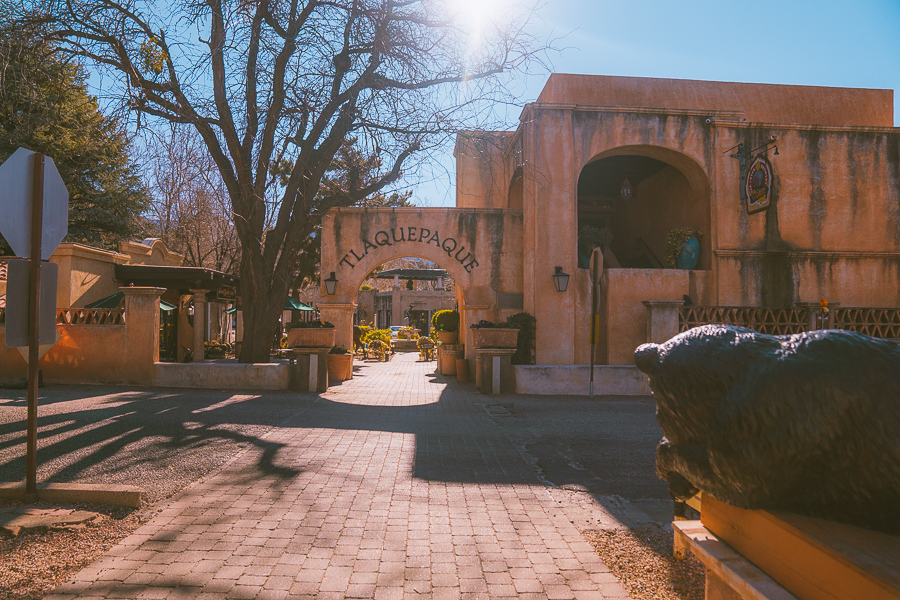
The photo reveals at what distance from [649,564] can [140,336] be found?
11125 mm

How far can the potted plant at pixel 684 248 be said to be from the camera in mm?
13953

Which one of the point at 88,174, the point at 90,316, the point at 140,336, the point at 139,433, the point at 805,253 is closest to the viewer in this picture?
the point at 139,433

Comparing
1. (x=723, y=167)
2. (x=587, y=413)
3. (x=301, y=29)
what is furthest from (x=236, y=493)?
(x=723, y=167)

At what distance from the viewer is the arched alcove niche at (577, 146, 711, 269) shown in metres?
14.2

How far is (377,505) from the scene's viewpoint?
4.46 metres

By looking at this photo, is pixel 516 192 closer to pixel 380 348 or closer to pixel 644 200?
pixel 644 200

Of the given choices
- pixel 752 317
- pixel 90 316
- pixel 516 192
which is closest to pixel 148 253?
pixel 90 316

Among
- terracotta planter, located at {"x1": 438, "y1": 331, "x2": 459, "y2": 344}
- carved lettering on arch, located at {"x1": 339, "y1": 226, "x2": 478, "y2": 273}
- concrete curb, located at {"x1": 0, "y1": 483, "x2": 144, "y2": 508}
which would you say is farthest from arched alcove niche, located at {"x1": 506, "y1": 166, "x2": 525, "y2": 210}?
concrete curb, located at {"x1": 0, "y1": 483, "x2": 144, "y2": 508}

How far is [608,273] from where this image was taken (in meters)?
13.4

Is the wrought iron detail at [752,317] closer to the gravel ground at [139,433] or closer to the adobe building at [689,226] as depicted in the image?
the adobe building at [689,226]

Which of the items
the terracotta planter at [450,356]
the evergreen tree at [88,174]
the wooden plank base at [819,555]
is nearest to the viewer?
the wooden plank base at [819,555]

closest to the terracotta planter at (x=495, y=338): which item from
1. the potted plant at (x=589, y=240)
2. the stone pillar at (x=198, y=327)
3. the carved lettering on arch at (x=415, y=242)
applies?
the carved lettering on arch at (x=415, y=242)

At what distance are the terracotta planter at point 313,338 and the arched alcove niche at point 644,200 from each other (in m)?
7.76

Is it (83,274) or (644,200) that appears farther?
(644,200)
